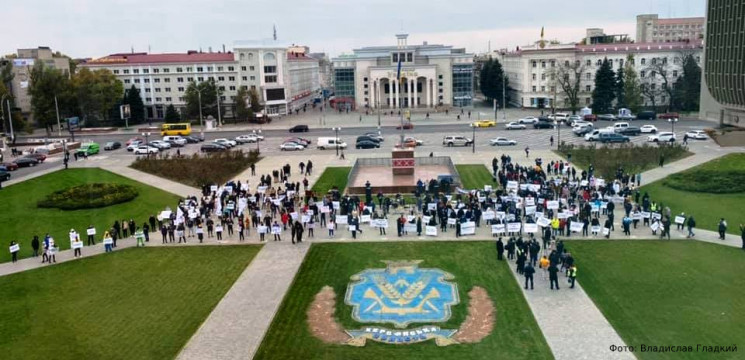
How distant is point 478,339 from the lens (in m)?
19.0

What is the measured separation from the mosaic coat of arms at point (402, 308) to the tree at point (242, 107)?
2652 inches

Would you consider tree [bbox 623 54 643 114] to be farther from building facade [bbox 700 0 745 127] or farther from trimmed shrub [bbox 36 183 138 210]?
trimmed shrub [bbox 36 183 138 210]

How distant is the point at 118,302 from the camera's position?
74.9 feet

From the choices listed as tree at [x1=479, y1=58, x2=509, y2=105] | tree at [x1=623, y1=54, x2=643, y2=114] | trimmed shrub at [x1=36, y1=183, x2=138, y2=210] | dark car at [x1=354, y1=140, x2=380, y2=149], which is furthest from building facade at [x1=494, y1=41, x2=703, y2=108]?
trimmed shrub at [x1=36, y1=183, x2=138, y2=210]

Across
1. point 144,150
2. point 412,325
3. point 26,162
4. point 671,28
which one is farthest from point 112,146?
point 671,28

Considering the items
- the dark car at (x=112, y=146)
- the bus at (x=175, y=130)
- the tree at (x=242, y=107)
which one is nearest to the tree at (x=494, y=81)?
the tree at (x=242, y=107)

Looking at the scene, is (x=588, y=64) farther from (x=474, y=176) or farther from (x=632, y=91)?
(x=474, y=176)

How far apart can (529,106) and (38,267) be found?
→ 84.5 metres

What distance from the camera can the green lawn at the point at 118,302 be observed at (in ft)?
62.9

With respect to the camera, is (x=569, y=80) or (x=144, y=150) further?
(x=569, y=80)

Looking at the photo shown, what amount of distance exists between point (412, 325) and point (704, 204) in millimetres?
22689

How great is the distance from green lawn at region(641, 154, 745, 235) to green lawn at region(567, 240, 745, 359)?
504 centimetres

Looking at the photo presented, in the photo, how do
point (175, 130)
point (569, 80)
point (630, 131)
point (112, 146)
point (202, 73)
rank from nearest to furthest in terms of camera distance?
point (630, 131), point (112, 146), point (175, 130), point (569, 80), point (202, 73)

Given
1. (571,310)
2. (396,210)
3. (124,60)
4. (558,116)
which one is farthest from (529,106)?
(571,310)
